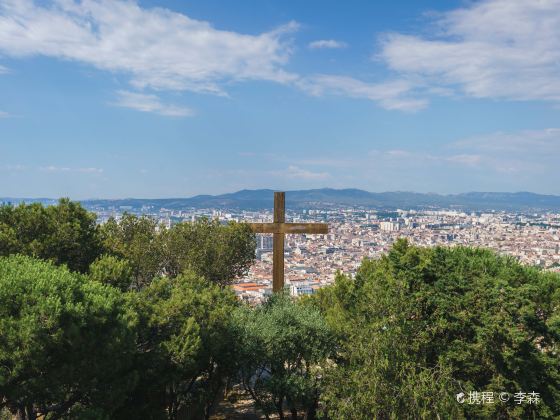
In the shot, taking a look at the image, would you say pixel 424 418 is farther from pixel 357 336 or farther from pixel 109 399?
pixel 109 399

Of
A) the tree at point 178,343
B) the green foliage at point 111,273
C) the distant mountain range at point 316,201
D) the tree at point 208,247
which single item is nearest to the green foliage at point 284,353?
the tree at point 178,343

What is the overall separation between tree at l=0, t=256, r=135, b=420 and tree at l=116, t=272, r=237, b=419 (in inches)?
31.2

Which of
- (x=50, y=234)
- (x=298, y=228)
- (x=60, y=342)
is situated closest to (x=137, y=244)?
(x=50, y=234)

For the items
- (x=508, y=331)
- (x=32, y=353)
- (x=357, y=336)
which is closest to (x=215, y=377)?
(x=357, y=336)

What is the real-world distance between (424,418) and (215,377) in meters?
5.41

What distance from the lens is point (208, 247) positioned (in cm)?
1348

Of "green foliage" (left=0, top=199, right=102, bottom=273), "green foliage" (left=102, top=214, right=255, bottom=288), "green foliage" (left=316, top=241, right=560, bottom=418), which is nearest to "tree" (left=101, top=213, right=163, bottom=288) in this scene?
"green foliage" (left=102, top=214, right=255, bottom=288)

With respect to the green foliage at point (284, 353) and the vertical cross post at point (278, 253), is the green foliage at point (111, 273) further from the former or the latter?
the vertical cross post at point (278, 253)

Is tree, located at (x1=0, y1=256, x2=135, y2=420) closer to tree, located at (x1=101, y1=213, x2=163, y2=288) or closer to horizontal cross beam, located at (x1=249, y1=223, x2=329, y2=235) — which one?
tree, located at (x1=101, y1=213, x2=163, y2=288)

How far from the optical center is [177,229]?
13.8 meters

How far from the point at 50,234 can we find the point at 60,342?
5041 mm

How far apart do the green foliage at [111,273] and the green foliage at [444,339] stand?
184 inches

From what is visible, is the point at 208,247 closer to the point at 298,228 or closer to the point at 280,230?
Result: the point at 280,230

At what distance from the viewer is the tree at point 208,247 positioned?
530 inches
